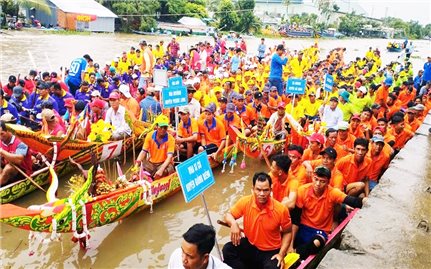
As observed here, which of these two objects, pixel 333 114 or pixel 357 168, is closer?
pixel 357 168

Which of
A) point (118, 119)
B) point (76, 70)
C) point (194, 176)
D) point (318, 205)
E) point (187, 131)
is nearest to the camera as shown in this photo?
point (194, 176)

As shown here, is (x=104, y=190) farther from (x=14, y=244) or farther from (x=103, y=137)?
(x=103, y=137)

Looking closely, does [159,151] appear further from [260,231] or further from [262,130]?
[262,130]

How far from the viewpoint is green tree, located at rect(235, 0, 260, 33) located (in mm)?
50594

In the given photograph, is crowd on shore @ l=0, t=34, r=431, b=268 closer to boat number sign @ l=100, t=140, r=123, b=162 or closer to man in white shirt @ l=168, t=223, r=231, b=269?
boat number sign @ l=100, t=140, r=123, b=162

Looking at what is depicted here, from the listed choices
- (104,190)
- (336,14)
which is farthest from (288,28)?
(104,190)

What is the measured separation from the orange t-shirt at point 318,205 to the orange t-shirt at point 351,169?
4.42 ft

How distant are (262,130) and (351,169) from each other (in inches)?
125

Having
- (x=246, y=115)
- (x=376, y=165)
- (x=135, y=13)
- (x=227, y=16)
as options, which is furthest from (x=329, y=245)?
(x=227, y=16)

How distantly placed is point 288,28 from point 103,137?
180 feet

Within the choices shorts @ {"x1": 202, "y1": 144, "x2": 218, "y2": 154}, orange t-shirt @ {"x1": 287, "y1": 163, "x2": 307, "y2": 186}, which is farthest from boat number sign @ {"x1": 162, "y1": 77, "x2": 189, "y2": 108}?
orange t-shirt @ {"x1": 287, "y1": 163, "x2": 307, "y2": 186}

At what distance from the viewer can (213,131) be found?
7512 millimetres

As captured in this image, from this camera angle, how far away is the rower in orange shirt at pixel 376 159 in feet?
18.9

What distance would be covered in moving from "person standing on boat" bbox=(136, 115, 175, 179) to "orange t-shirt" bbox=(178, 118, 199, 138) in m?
1.12
